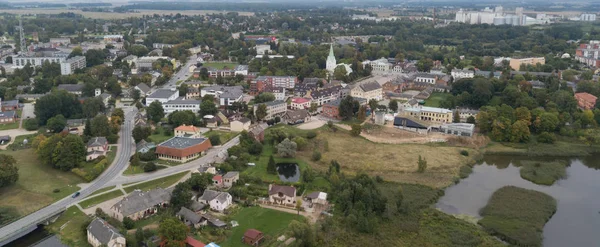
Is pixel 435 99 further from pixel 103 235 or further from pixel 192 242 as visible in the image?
pixel 103 235

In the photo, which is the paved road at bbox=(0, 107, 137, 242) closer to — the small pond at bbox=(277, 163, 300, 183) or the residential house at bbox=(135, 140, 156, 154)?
the residential house at bbox=(135, 140, 156, 154)

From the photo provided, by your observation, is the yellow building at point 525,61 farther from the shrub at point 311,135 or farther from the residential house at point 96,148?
the residential house at point 96,148

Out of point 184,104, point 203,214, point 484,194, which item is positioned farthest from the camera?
point 184,104

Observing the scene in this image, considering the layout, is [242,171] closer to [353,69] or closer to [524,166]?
[524,166]

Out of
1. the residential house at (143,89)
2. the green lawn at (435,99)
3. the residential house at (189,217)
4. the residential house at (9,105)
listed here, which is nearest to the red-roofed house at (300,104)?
the green lawn at (435,99)

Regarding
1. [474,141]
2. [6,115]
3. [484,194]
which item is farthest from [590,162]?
[6,115]

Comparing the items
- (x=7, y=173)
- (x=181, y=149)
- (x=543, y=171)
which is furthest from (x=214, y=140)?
(x=543, y=171)
